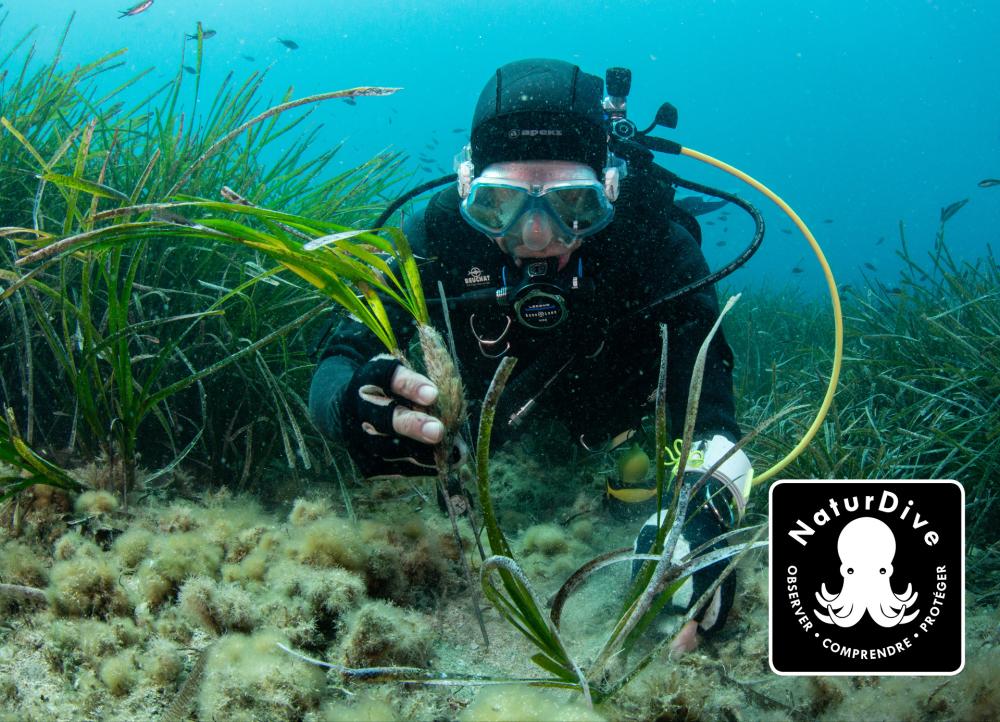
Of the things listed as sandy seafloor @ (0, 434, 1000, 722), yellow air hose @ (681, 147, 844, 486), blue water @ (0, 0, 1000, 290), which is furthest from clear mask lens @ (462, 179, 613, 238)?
blue water @ (0, 0, 1000, 290)

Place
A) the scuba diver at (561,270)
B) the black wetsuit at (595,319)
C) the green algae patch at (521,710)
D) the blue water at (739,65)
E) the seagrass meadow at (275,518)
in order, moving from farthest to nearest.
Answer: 1. the blue water at (739,65)
2. the black wetsuit at (595,319)
3. the scuba diver at (561,270)
4. the seagrass meadow at (275,518)
5. the green algae patch at (521,710)

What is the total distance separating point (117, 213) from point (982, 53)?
136182mm

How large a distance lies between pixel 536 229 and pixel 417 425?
1526mm

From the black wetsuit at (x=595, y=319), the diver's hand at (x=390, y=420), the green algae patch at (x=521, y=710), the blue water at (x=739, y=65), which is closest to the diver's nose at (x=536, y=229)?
the black wetsuit at (x=595, y=319)

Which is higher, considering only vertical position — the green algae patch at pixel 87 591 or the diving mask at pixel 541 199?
the diving mask at pixel 541 199

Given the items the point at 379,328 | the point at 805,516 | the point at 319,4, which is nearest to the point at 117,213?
the point at 379,328

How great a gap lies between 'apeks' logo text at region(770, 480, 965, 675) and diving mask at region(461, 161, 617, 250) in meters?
1.85

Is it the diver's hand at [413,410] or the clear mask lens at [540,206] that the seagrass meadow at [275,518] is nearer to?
the diver's hand at [413,410]

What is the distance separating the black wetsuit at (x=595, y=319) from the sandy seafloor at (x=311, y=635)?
92cm

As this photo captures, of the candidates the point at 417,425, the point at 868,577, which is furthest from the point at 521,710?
the point at 868,577

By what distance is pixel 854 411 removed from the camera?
400 cm

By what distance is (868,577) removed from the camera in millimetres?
1308

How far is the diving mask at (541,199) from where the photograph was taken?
2.82 metres

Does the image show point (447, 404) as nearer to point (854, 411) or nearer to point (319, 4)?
point (854, 411)
